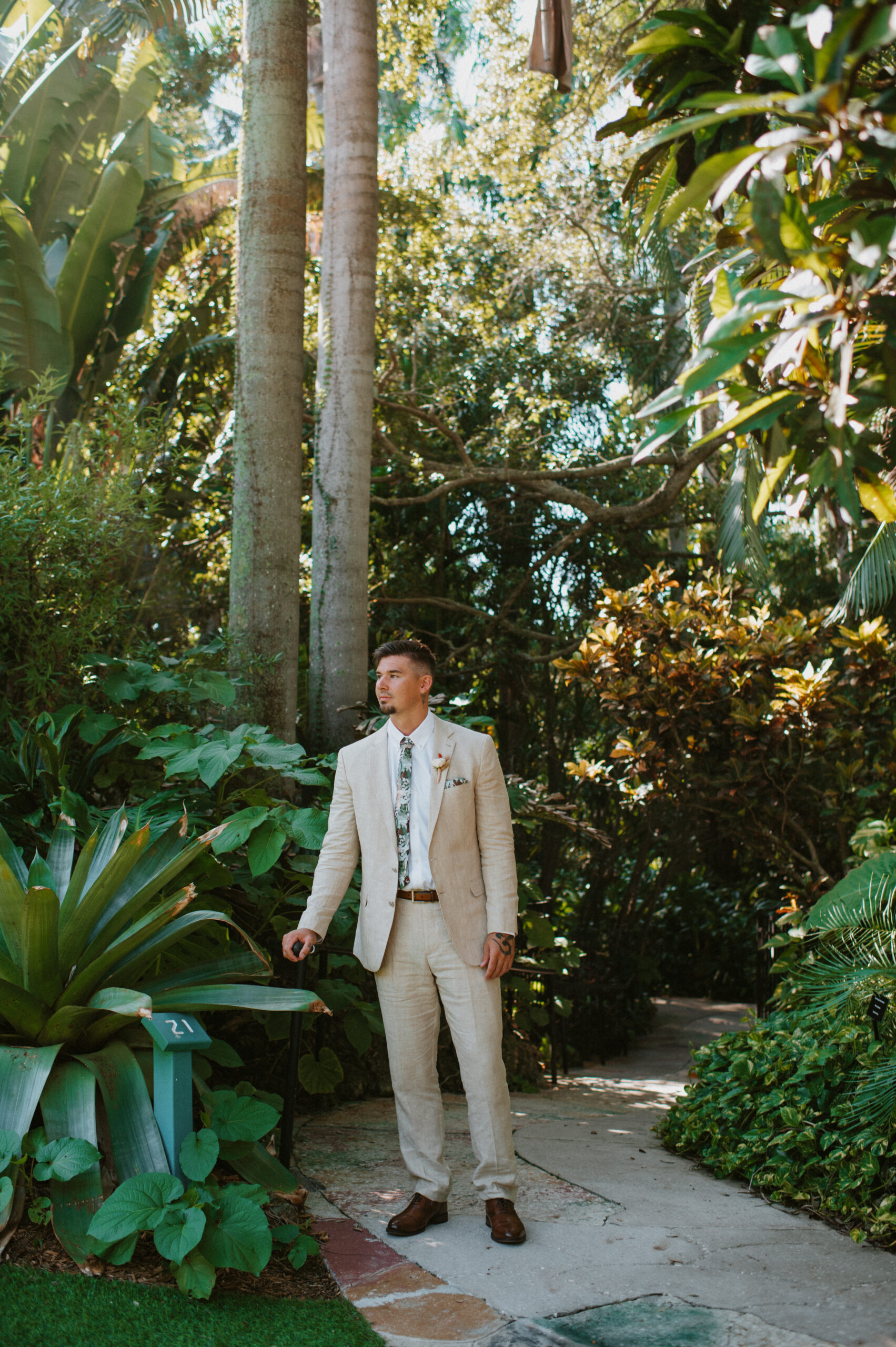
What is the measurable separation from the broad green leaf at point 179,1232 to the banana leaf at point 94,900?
0.86 meters

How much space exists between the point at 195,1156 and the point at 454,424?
8341 mm

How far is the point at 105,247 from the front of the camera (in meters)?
9.02

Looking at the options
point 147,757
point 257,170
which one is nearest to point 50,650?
point 147,757

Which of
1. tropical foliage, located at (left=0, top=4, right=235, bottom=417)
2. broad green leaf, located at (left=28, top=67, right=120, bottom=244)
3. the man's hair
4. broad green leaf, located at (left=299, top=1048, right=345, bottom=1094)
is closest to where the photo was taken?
the man's hair

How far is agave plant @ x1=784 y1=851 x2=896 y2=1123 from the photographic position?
3.84 metres

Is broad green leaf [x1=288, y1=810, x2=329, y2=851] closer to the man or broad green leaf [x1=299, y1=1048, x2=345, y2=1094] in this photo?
the man

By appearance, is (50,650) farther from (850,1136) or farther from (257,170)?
(850,1136)

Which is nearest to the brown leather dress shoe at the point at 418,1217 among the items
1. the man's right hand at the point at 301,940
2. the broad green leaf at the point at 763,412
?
the man's right hand at the point at 301,940

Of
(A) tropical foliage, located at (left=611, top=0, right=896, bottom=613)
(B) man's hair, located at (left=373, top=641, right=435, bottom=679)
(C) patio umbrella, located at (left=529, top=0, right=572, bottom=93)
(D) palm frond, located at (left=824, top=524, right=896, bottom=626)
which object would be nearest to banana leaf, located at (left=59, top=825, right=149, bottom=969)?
(B) man's hair, located at (left=373, top=641, right=435, bottom=679)

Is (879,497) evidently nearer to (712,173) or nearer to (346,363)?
(712,173)

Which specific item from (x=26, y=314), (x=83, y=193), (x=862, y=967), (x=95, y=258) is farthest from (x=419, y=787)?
(x=83, y=193)

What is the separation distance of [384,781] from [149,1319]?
1.71 meters

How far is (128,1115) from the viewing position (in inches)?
120

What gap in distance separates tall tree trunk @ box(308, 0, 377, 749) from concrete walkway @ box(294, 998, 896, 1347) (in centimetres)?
273
